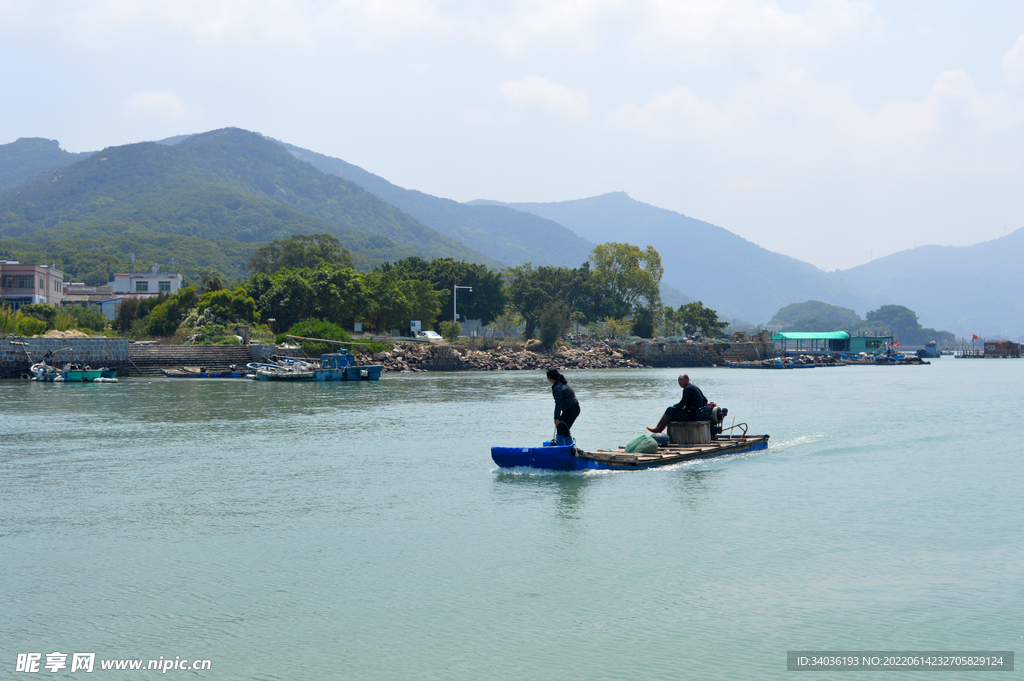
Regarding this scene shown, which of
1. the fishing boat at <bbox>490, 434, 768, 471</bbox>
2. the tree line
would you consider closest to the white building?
the tree line

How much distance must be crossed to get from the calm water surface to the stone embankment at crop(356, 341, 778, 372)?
53.5 metres

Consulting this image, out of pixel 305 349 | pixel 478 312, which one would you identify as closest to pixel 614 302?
pixel 478 312

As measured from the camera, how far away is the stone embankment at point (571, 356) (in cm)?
7983

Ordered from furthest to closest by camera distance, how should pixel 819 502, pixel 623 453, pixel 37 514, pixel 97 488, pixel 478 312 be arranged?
pixel 478 312 < pixel 623 453 < pixel 97 488 < pixel 819 502 < pixel 37 514

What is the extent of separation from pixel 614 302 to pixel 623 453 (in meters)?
96.0

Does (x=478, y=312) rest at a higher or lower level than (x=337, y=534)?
higher

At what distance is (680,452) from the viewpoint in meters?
20.0

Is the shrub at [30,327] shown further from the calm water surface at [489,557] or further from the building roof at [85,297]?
the calm water surface at [489,557]

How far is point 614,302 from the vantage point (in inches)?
4486

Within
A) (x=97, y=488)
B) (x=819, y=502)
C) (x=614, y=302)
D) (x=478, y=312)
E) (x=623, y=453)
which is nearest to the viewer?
(x=819, y=502)

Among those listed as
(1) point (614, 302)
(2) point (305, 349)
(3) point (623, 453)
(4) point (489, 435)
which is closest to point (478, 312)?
(1) point (614, 302)

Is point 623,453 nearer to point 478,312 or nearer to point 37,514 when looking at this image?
point 37,514

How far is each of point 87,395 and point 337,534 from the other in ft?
129

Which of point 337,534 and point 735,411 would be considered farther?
point 735,411
